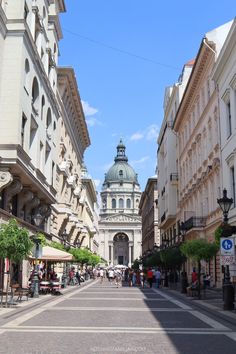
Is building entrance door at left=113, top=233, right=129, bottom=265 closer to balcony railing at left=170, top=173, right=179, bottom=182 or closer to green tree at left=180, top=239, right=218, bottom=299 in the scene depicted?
balcony railing at left=170, top=173, right=179, bottom=182

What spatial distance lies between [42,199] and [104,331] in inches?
1003

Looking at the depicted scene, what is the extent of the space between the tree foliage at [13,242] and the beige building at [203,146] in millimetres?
16448

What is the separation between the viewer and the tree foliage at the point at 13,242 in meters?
18.9

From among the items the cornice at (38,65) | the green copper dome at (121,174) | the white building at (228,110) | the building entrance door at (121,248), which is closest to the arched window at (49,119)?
the cornice at (38,65)

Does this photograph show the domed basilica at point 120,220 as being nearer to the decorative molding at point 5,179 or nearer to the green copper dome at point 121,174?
the green copper dome at point 121,174

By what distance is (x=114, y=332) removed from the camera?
1276 cm

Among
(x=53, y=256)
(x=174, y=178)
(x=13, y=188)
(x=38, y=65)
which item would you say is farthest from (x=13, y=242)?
(x=174, y=178)

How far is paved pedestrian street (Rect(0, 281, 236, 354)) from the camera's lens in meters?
10.2

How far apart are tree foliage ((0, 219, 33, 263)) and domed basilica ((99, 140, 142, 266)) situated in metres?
149

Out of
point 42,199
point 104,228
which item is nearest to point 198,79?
point 42,199

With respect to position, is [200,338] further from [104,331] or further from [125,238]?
[125,238]

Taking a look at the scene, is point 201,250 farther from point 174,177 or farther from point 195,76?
point 174,177

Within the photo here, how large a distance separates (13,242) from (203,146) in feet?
76.0

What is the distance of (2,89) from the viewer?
28406mm
